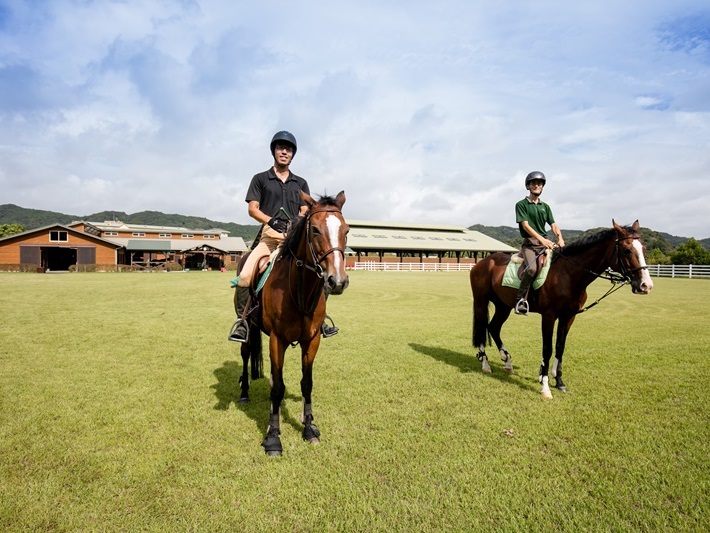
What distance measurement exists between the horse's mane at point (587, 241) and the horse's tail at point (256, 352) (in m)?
5.76

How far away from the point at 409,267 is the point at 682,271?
3329 cm

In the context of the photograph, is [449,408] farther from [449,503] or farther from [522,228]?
[522,228]

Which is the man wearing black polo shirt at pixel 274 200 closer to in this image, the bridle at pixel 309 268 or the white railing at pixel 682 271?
the bridle at pixel 309 268

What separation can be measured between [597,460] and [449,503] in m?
1.96

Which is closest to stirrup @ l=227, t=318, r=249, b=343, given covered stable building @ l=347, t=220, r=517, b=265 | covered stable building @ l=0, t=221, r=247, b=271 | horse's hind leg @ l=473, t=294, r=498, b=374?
horse's hind leg @ l=473, t=294, r=498, b=374

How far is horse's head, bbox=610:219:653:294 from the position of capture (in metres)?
5.84

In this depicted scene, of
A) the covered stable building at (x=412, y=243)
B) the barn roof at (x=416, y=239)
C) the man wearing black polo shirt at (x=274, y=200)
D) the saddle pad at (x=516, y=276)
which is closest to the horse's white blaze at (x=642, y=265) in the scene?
the saddle pad at (x=516, y=276)

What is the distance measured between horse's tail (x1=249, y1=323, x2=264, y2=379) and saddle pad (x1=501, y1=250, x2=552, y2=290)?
4.92 metres

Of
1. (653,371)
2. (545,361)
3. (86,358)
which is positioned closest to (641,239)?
(545,361)

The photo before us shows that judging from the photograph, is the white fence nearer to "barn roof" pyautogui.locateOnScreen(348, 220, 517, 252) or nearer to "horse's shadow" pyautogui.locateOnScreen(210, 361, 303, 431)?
"barn roof" pyautogui.locateOnScreen(348, 220, 517, 252)

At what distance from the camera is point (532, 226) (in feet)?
23.9

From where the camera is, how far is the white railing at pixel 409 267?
56000mm

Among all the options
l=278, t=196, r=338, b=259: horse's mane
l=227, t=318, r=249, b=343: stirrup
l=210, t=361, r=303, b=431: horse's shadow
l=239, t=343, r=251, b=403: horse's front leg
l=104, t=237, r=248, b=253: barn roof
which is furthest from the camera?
l=104, t=237, r=248, b=253: barn roof

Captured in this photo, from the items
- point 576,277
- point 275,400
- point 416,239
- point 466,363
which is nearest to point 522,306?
point 576,277
